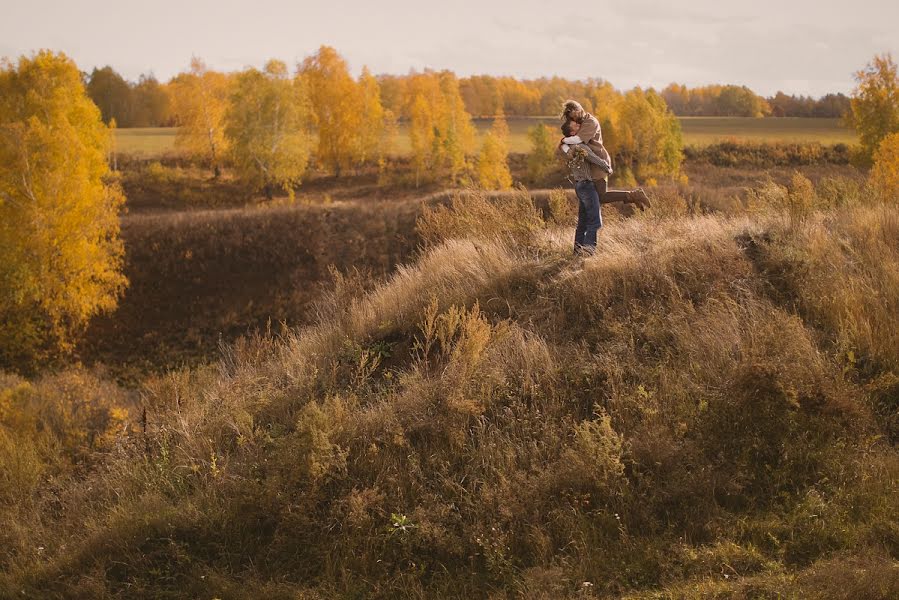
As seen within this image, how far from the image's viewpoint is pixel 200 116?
5853 centimetres

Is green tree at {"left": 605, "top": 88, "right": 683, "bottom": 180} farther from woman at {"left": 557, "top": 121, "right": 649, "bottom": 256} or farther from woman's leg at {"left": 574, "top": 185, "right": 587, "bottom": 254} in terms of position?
woman's leg at {"left": 574, "top": 185, "right": 587, "bottom": 254}

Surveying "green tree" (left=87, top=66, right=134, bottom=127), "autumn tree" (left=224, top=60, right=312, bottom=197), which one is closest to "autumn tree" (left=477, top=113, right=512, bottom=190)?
"autumn tree" (left=224, top=60, right=312, bottom=197)

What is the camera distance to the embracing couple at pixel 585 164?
8.51 m

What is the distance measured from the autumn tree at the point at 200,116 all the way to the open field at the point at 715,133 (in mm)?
4447

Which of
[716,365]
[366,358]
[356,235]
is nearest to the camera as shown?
[716,365]

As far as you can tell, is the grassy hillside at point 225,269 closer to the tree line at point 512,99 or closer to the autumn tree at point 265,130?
the autumn tree at point 265,130

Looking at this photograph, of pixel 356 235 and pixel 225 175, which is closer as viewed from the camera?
pixel 356 235

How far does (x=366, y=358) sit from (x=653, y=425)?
287 cm

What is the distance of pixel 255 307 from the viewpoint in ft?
96.7

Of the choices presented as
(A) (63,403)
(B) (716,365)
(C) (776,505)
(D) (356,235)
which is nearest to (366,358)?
(B) (716,365)

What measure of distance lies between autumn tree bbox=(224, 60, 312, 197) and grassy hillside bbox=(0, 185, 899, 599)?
44034 millimetres

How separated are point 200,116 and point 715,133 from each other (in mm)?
53943

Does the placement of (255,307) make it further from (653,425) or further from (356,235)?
(653,425)

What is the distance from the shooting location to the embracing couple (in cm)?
851
